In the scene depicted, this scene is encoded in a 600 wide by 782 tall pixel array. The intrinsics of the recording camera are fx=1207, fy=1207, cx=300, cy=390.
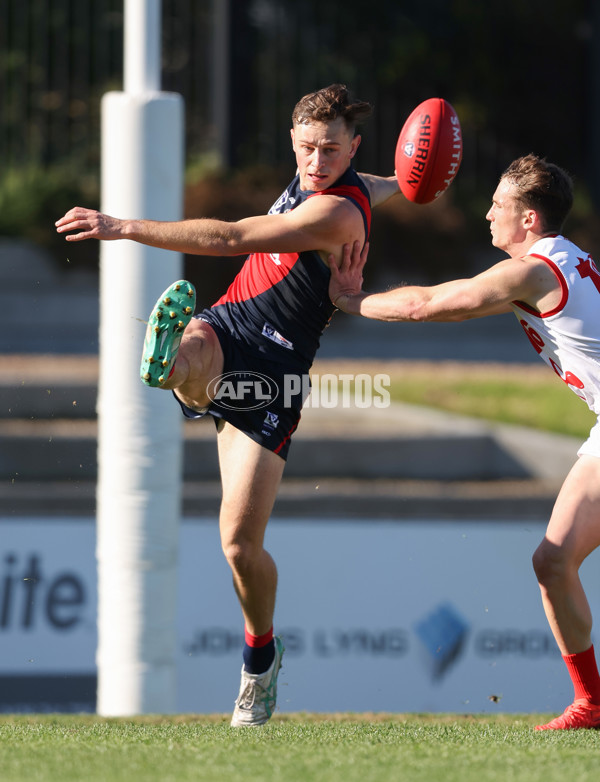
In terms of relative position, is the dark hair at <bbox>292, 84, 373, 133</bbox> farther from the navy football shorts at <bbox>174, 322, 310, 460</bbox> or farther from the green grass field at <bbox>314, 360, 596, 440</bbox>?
the green grass field at <bbox>314, 360, 596, 440</bbox>

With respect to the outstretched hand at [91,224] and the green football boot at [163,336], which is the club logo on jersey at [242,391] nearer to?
the green football boot at [163,336]

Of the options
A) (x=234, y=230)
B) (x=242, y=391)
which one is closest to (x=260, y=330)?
(x=242, y=391)

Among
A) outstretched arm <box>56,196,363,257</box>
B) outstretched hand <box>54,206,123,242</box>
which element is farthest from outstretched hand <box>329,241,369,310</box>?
outstretched hand <box>54,206,123,242</box>

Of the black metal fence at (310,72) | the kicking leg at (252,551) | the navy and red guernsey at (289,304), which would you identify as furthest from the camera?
the black metal fence at (310,72)

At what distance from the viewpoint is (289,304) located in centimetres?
474

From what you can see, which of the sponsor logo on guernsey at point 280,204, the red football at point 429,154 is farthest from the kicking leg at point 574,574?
the sponsor logo on guernsey at point 280,204

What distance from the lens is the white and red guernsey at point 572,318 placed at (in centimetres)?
432

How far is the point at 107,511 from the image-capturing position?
6.00 meters

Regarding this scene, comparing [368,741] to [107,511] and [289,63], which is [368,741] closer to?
[107,511]

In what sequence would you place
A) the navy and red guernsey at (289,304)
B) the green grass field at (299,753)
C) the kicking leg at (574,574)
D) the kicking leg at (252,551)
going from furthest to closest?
the navy and red guernsey at (289,304), the kicking leg at (252,551), the kicking leg at (574,574), the green grass field at (299,753)

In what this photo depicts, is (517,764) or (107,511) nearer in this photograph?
(517,764)

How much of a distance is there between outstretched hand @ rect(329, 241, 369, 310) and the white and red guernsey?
631mm

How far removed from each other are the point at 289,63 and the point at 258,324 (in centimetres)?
1623

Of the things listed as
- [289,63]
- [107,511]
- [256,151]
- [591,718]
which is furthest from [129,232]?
[289,63]
